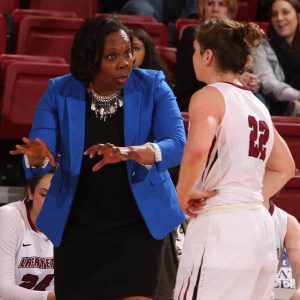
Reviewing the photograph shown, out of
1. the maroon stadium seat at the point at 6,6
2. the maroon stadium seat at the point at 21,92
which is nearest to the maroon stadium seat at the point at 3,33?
the maroon stadium seat at the point at 21,92

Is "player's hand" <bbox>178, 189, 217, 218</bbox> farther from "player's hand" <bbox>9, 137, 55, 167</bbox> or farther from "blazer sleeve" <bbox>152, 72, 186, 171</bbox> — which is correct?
"player's hand" <bbox>9, 137, 55, 167</bbox>

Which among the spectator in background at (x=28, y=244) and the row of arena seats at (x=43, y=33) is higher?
the row of arena seats at (x=43, y=33)

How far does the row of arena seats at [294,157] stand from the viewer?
3863 mm

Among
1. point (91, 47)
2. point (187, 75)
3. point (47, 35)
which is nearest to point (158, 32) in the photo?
point (47, 35)

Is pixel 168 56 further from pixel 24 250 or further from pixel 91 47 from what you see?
pixel 91 47

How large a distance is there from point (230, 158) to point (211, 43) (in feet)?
1.13

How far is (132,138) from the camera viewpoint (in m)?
2.55

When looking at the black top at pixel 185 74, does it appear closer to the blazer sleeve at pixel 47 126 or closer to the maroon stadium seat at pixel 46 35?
the maroon stadium seat at pixel 46 35

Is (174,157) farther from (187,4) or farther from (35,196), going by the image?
(187,4)

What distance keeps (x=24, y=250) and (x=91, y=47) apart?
3.52 feet

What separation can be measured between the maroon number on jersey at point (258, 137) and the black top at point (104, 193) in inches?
18.2

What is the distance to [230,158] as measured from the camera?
226cm

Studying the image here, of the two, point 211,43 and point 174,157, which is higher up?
point 211,43

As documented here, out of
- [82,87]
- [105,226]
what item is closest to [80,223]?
[105,226]
